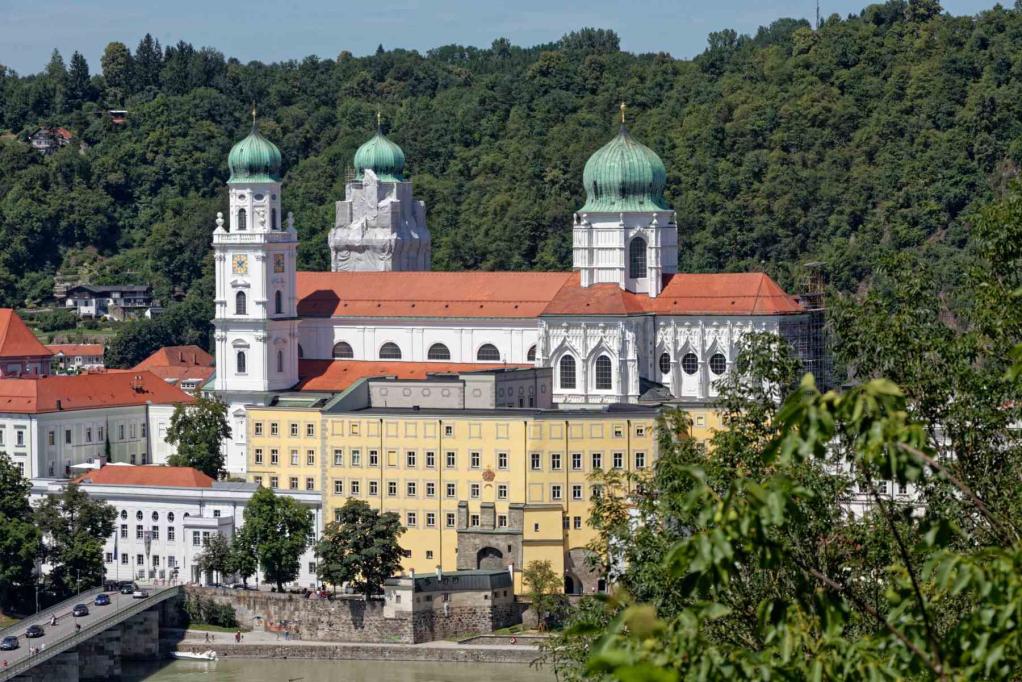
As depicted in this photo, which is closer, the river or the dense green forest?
the river

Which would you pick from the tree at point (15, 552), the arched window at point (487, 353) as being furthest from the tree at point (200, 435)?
the tree at point (15, 552)

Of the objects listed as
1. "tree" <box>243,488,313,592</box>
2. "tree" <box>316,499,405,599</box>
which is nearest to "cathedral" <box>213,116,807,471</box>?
"tree" <box>243,488,313,592</box>

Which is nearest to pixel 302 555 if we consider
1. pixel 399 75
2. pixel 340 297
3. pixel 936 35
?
pixel 340 297

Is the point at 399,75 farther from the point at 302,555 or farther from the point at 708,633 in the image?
the point at 708,633

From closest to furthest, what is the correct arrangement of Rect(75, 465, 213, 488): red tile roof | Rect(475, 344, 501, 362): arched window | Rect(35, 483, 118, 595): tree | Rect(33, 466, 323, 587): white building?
Rect(35, 483, 118, 595): tree → Rect(33, 466, 323, 587): white building → Rect(75, 465, 213, 488): red tile roof → Rect(475, 344, 501, 362): arched window

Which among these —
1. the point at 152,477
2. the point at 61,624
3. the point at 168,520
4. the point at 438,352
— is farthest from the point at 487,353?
the point at 61,624

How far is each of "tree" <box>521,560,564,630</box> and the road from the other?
10153 mm

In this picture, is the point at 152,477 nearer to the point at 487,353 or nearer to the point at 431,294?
the point at 487,353

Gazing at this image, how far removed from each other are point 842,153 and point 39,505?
56385mm

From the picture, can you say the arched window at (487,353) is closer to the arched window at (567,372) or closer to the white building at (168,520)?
the arched window at (567,372)

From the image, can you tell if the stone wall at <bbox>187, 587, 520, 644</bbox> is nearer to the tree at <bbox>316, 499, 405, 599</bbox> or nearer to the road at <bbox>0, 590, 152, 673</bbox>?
the tree at <bbox>316, 499, 405, 599</bbox>

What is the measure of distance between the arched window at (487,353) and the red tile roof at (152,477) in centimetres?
1159

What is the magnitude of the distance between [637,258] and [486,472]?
49.6ft

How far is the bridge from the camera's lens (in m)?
60.2
